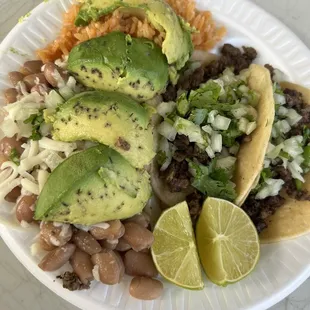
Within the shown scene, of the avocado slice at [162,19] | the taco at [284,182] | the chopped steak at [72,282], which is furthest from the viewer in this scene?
the taco at [284,182]

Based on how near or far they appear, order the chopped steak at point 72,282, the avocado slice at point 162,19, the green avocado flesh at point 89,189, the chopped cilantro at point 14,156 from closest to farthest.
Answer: the green avocado flesh at point 89,189, the chopped steak at point 72,282, the chopped cilantro at point 14,156, the avocado slice at point 162,19

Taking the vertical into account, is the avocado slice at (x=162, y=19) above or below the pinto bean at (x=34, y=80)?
above

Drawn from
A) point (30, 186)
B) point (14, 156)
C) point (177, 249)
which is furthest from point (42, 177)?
point (177, 249)

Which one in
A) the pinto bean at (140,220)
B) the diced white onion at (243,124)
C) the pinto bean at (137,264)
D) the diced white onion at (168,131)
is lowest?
the pinto bean at (137,264)

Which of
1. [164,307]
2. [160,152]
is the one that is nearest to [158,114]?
[160,152]

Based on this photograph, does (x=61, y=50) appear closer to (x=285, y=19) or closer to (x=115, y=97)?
(x=115, y=97)

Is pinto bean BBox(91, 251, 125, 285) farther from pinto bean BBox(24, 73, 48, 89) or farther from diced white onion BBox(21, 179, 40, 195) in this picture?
pinto bean BBox(24, 73, 48, 89)

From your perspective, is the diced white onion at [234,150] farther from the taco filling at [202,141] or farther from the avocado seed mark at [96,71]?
the avocado seed mark at [96,71]

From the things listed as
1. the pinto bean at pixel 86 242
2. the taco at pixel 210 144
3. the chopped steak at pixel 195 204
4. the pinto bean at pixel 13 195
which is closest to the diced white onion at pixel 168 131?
the taco at pixel 210 144

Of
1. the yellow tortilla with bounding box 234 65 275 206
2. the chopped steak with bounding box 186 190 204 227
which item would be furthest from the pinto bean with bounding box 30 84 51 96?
the yellow tortilla with bounding box 234 65 275 206
